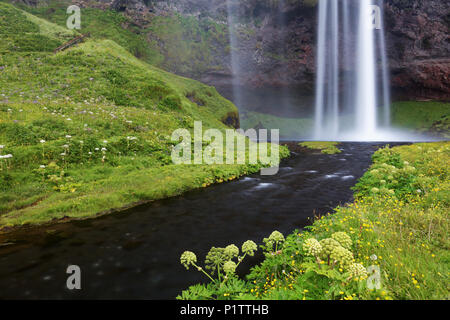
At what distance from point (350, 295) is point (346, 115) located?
83010 mm

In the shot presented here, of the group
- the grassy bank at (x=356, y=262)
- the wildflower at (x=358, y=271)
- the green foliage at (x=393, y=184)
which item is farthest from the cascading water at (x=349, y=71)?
the wildflower at (x=358, y=271)

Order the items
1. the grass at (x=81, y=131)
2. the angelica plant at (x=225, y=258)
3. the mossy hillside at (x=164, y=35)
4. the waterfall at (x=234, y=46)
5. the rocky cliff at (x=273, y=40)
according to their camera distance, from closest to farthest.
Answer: the angelica plant at (x=225, y=258)
the grass at (x=81, y=131)
the mossy hillside at (x=164, y=35)
the rocky cliff at (x=273, y=40)
the waterfall at (x=234, y=46)

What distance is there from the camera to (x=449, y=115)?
6075 cm

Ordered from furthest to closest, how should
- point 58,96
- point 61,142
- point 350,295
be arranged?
1. point 58,96
2. point 61,142
3. point 350,295

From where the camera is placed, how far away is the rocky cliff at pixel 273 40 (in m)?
60.0

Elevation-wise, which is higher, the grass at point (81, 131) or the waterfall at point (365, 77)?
the waterfall at point (365, 77)

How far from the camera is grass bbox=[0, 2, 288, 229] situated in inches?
396

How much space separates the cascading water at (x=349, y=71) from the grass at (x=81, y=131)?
5803 centimetres

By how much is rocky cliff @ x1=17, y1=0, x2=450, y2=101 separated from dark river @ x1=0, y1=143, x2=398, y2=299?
2455 inches

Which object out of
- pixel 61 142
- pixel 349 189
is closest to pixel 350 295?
pixel 349 189

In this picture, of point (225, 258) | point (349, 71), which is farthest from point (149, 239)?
point (349, 71)

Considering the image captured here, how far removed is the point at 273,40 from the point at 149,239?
79.6 meters

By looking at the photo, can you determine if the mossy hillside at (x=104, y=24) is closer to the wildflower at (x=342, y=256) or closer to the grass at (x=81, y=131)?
the grass at (x=81, y=131)

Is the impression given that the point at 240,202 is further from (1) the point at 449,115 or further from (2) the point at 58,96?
(1) the point at 449,115
